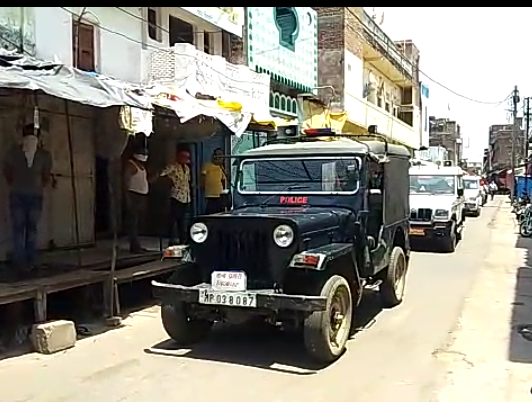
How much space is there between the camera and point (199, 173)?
1470 centimetres

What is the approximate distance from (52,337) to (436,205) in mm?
11936

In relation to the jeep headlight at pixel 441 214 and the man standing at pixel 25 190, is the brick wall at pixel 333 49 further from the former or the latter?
the man standing at pixel 25 190

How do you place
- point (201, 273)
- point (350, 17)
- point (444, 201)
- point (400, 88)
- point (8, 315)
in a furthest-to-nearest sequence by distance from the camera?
point (400, 88)
point (350, 17)
point (444, 201)
point (8, 315)
point (201, 273)

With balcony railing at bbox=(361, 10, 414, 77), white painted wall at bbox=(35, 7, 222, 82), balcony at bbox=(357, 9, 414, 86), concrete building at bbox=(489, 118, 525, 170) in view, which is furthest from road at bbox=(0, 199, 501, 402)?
concrete building at bbox=(489, 118, 525, 170)

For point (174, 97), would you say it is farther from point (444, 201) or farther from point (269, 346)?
point (444, 201)

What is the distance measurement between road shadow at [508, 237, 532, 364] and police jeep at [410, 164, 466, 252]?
271 cm

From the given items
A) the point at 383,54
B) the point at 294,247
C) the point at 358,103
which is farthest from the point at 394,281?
the point at 383,54

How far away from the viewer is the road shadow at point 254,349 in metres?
6.95

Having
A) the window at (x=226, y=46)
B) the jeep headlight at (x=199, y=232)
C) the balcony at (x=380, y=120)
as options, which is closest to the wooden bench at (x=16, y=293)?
the jeep headlight at (x=199, y=232)

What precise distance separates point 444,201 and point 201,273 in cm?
1138

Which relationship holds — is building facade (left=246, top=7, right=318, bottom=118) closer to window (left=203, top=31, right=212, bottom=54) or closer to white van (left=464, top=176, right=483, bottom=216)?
window (left=203, top=31, right=212, bottom=54)

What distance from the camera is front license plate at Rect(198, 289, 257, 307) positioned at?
22.2 feet

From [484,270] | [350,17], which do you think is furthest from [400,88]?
[484,270]

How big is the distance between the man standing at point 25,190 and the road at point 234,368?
176cm
